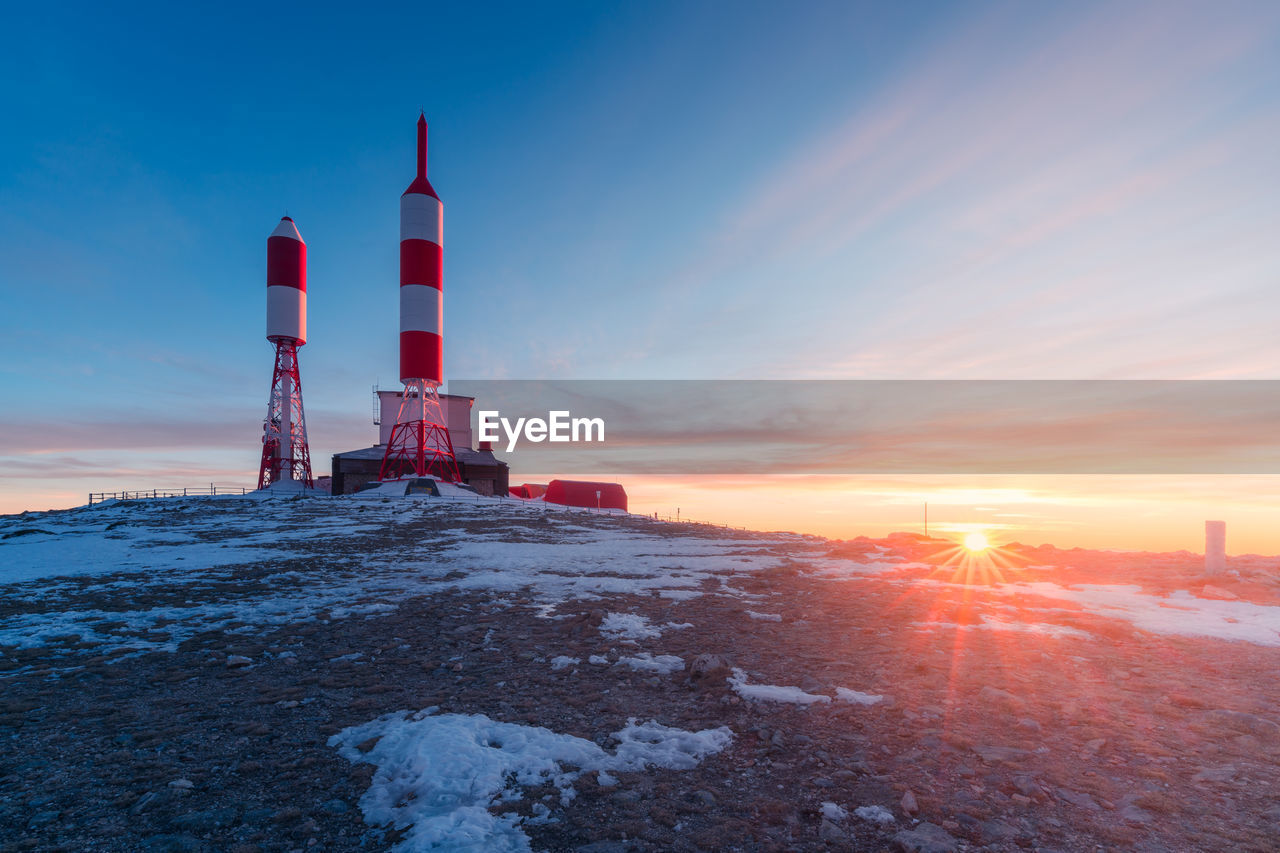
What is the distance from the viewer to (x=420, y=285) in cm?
3922

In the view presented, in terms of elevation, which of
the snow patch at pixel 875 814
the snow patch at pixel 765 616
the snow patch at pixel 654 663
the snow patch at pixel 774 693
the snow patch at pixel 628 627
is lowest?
the snow patch at pixel 765 616

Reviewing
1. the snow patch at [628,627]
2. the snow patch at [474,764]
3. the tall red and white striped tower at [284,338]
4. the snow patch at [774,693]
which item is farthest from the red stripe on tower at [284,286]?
the snow patch at [774,693]

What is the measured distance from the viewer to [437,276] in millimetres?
40125

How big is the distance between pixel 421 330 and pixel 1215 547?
1560 inches

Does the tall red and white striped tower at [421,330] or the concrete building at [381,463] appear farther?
the concrete building at [381,463]

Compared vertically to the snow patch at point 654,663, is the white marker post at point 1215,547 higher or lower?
higher

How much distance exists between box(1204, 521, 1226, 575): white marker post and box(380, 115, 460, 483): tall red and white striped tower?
38.9 meters

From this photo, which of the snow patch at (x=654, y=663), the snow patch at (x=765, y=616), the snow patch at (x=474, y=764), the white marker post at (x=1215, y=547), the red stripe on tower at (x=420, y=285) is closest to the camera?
the snow patch at (x=474, y=764)

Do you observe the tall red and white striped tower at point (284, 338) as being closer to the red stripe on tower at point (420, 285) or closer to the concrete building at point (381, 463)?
the concrete building at point (381, 463)

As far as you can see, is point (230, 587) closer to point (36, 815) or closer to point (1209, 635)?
point (36, 815)

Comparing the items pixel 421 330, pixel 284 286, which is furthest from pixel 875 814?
pixel 284 286

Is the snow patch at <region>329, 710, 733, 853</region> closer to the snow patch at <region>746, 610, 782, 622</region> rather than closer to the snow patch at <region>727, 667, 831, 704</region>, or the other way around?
the snow patch at <region>727, 667, 831, 704</region>

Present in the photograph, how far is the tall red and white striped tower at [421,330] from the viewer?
3925 centimetres

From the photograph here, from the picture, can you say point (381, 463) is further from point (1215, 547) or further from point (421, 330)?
point (1215, 547)
